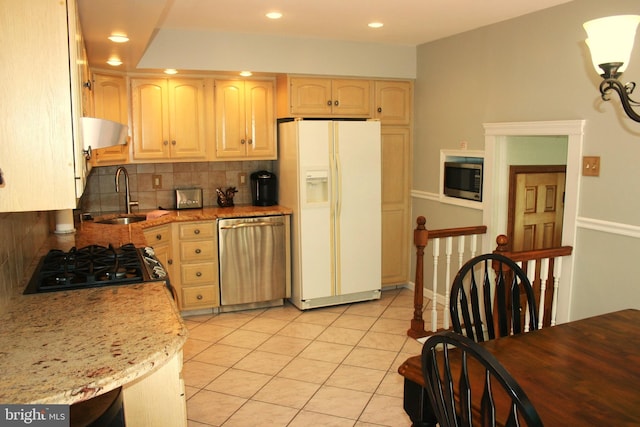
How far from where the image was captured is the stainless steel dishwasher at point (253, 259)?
4.62 meters

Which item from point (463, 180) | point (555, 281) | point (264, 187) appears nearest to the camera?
point (555, 281)

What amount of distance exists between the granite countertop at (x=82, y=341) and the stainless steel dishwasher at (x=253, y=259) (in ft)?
7.53

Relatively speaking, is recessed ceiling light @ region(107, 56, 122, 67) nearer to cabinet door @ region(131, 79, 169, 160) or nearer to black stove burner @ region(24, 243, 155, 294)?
cabinet door @ region(131, 79, 169, 160)

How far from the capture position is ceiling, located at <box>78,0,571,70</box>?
10.0ft

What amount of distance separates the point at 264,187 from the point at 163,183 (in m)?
0.96

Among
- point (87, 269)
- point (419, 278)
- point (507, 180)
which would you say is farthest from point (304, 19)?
point (87, 269)

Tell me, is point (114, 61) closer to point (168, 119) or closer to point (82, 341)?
point (168, 119)

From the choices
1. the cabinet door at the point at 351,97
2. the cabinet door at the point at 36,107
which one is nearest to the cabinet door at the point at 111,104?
the cabinet door at the point at 351,97

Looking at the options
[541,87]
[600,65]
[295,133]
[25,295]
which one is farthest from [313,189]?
[600,65]

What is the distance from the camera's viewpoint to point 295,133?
15.0 ft

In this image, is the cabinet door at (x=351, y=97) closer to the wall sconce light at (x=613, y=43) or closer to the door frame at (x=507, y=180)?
the door frame at (x=507, y=180)

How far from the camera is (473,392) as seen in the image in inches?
62.1

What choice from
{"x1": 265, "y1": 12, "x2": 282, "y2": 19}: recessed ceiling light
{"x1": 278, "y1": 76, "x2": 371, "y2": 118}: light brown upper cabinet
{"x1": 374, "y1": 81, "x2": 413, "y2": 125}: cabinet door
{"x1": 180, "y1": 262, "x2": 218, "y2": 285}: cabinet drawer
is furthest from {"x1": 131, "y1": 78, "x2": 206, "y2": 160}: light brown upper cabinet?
{"x1": 374, "y1": 81, "x2": 413, "y2": 125}: cabinet door

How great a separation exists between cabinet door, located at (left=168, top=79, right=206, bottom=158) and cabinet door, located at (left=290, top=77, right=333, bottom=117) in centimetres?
83
